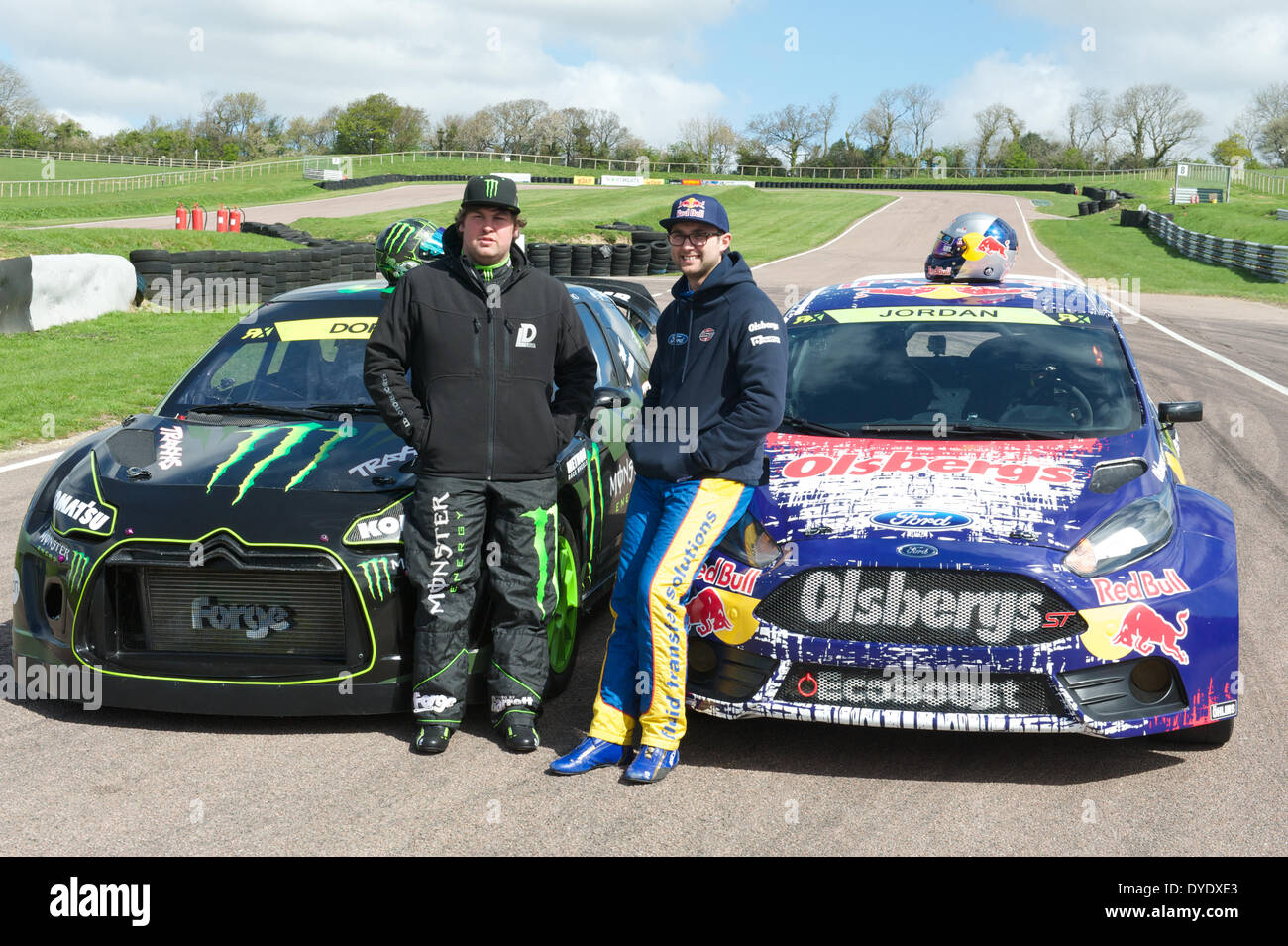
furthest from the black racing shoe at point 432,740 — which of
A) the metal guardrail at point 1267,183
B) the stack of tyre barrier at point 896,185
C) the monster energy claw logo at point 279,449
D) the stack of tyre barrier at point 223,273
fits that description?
the stack of tyre barrier at point 896,185

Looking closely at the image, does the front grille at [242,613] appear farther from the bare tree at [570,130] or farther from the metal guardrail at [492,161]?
the bare tree at [570,130]

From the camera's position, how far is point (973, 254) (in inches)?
263

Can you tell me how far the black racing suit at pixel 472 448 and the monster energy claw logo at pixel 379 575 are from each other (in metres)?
0.07

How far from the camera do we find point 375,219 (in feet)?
132

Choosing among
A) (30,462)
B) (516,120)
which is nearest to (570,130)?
(516,120)

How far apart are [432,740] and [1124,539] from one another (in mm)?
2494

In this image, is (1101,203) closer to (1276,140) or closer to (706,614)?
(1276,140)

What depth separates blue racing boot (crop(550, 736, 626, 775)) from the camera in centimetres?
423

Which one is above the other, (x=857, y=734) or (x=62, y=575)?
(x=62, y=575)

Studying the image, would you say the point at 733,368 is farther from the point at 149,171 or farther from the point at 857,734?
the point at 149,171

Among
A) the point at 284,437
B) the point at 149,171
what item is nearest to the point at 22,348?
the point at 284,437

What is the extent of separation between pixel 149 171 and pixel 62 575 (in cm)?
7529

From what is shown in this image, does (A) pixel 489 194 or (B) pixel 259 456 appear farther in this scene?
(B) pixel 259 456

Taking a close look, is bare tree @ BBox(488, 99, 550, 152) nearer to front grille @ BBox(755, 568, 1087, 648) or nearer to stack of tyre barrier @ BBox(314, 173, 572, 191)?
stack of tyre barrier @ BBox(314, 173, 572, 191)
